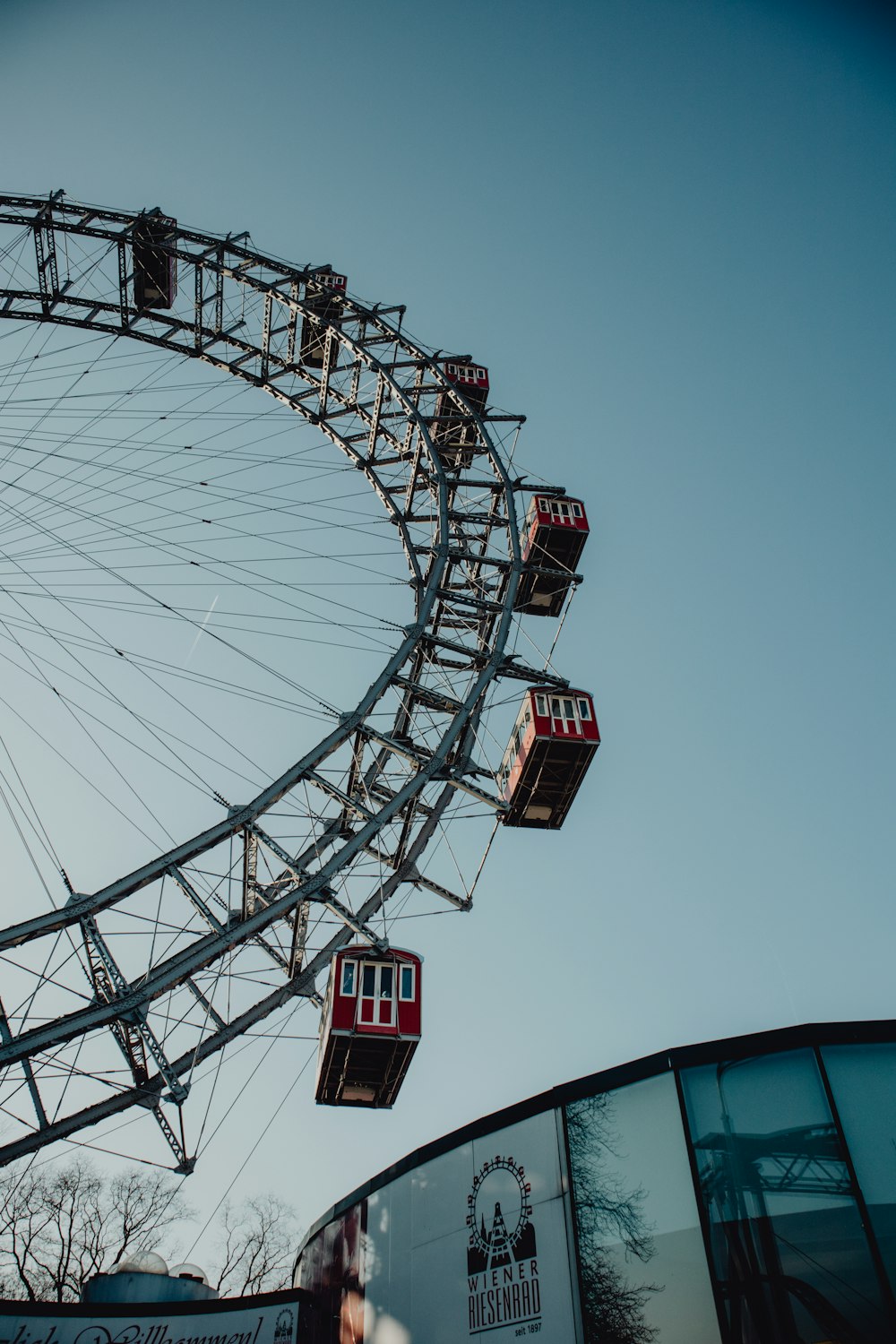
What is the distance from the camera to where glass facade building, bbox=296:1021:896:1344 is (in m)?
11.2

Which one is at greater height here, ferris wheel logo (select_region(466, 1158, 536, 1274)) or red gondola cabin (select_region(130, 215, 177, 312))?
red gondola cabin (select_region(130, 215, 177, 312))

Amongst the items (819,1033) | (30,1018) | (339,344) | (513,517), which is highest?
(339,344)

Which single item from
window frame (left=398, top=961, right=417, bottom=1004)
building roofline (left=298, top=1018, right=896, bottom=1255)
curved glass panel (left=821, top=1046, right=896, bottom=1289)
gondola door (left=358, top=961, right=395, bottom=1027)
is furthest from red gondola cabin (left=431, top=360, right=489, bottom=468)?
curved glass panel (left=821, top=1046, right=896, bottom=1289)

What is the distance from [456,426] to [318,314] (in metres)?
5.02

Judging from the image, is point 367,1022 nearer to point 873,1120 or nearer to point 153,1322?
point 153,1322

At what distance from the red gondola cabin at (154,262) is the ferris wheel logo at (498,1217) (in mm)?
22925

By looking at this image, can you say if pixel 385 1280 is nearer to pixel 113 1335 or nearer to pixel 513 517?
pixel 113 1335

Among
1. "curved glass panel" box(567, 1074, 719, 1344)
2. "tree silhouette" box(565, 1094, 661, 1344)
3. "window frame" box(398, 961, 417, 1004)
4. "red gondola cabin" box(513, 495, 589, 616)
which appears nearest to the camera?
"curved glass panel" box(567, 1074, 719, 1344)

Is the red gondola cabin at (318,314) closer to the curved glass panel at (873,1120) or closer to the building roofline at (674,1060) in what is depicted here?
the building roofline at (674,1060)

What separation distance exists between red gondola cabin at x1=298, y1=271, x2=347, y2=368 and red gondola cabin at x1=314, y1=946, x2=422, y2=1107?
17.3m

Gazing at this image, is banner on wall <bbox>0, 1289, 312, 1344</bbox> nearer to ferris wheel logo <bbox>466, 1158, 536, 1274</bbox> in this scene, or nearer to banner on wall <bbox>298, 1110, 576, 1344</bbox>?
banner on wall <bbox>298, 1110, 576, 1344</bbox>

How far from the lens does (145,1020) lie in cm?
1464

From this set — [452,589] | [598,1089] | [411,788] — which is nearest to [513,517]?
[452,589]

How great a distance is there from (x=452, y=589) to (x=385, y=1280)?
48.6 feet
